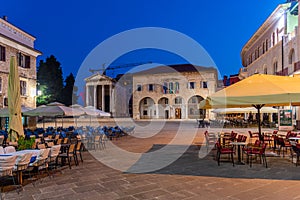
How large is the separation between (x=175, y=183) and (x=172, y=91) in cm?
4579

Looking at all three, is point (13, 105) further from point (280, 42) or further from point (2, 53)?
point (280, 42)

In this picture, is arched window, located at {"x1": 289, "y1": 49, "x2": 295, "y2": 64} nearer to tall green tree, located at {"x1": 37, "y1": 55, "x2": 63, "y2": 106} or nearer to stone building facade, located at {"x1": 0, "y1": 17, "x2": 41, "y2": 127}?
stone building facade, located at {"x1": 0, "y1": 17, "x2": 41, "y2": 127}

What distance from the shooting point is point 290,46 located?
1964 cm

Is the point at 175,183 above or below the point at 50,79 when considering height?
below

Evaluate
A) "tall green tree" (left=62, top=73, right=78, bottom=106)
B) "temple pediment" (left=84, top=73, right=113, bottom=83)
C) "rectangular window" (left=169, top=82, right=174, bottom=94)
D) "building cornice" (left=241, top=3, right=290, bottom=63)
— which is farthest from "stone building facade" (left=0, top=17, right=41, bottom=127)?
"temple pediment" (left=84, top=73, right=113, bottom=83)

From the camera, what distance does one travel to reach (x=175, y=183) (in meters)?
5.54

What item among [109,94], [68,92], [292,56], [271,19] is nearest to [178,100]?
[109,94]

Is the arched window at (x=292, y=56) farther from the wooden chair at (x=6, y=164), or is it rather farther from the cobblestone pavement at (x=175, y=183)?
the wooden chair at (x=6, y=164)

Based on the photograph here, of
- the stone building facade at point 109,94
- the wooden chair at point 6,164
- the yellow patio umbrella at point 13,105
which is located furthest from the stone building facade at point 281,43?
the stone building facade at point 109,94

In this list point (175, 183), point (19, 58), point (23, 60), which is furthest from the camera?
point (23, 60)

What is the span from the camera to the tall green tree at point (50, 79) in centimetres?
4172

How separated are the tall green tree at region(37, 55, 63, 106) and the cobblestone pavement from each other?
1474 inches

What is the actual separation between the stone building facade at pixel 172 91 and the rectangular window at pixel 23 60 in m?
32.6

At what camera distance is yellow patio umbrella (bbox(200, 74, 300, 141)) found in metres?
6.23
